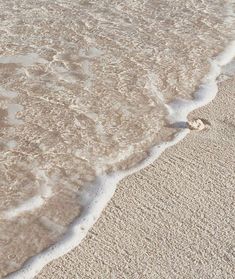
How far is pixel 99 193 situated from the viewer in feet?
9.98

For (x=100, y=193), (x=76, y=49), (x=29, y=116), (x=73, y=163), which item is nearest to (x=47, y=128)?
(x=29, y=116)

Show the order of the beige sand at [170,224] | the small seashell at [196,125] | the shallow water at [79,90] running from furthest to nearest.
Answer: the small seashell at [196,125] → the shallow water at [79,90] → the beige sand at [170,224]

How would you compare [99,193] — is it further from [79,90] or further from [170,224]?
[79,90]

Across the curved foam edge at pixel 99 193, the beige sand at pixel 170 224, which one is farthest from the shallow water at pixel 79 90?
the beige sand at pixel 170 224

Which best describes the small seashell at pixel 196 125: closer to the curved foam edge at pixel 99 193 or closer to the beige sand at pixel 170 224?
the curved foam edge at pixel 99 193

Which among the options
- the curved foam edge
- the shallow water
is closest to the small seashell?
the curved foam edge

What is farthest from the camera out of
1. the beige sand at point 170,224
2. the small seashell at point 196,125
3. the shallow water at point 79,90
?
the small seashell at point 196,125

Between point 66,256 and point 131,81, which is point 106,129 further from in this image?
point 66,256

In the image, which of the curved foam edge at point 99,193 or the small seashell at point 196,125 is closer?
the curved foam edge at point 99,193

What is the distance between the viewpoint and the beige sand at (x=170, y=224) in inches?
99.5

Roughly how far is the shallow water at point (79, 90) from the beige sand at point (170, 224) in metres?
0.18

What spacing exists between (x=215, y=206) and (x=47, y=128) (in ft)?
4.18

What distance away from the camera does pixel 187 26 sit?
5.52 metres

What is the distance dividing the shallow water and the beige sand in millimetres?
183
